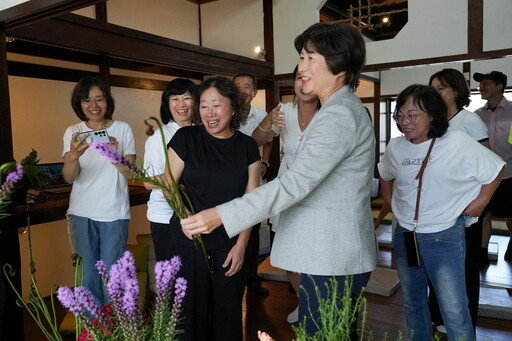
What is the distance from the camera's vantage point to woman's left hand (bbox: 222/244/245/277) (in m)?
1.83

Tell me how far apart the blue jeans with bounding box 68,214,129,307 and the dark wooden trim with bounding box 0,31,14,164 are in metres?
0.55

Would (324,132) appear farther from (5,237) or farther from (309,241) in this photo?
(5,237)

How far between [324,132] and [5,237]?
159 cm

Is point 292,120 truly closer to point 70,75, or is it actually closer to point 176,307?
point 176,307

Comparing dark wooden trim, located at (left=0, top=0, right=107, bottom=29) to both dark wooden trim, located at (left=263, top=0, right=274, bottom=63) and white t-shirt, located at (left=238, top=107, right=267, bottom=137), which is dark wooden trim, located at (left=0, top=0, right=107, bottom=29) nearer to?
white t-shirt, located at (left=238, top=107, right=267, bottom=137)

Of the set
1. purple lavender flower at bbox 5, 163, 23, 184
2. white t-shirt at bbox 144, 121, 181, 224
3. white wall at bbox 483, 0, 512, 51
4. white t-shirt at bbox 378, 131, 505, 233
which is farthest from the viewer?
white wall at bbox 483, 0, 512, 51

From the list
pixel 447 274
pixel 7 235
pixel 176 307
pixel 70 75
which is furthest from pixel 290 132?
pixel 70 75

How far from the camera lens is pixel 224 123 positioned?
1.83 m

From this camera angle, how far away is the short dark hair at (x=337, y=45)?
4.22 ft

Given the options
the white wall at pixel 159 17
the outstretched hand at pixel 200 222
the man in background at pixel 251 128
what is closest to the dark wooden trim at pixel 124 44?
the white wall at pixel 159 17

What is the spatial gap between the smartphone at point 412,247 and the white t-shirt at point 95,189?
1.50 meters

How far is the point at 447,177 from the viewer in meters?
1.90

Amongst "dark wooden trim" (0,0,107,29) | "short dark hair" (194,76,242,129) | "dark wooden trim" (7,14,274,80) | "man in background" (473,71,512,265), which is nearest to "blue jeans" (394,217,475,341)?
"short dark hair" (194,76,242,129)

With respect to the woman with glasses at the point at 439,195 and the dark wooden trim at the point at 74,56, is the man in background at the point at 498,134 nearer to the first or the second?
the woman with glasses at the point at 439,195
